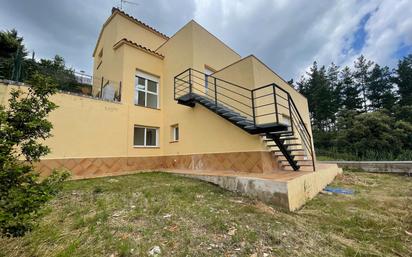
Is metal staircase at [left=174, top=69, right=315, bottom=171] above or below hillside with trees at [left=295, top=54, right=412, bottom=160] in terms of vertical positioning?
below

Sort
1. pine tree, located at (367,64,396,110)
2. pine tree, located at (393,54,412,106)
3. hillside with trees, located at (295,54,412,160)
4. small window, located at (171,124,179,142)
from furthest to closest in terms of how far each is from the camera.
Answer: pine tree, located at (367,64,396,110), pine tree, located at (393,54,412,106), hillside with trees, located at (295,54,412,160), small window, located at (171,124,179,142)

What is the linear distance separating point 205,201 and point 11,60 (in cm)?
902

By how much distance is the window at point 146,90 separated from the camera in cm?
977

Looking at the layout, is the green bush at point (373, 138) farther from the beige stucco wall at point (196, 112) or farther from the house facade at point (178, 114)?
the beige stucco wall at point (196, 112)

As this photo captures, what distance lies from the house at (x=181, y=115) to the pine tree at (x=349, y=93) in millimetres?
29945

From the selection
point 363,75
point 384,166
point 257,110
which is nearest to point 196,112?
point 257,110

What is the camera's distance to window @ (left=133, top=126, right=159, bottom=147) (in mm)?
9414

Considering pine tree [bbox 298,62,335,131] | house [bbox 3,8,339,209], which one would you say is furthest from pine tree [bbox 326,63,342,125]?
house [bbox 3,8,339,209]

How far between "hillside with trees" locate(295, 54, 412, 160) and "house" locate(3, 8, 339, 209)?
1605cm

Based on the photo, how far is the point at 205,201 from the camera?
14.5ft

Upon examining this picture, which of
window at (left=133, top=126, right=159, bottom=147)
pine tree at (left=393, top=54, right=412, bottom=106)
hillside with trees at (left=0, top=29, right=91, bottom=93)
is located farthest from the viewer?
pine tree at (left=393, top=54, right=412, bottom=106)

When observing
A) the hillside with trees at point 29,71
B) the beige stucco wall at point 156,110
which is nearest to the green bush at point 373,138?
the beige stucco wall at point 156,110

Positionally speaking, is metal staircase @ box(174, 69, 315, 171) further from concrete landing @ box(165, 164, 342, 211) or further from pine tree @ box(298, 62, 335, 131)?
pine tree @ box(298, 62, 335, 131)

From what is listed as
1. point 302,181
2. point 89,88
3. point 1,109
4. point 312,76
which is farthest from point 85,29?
point 312,76
